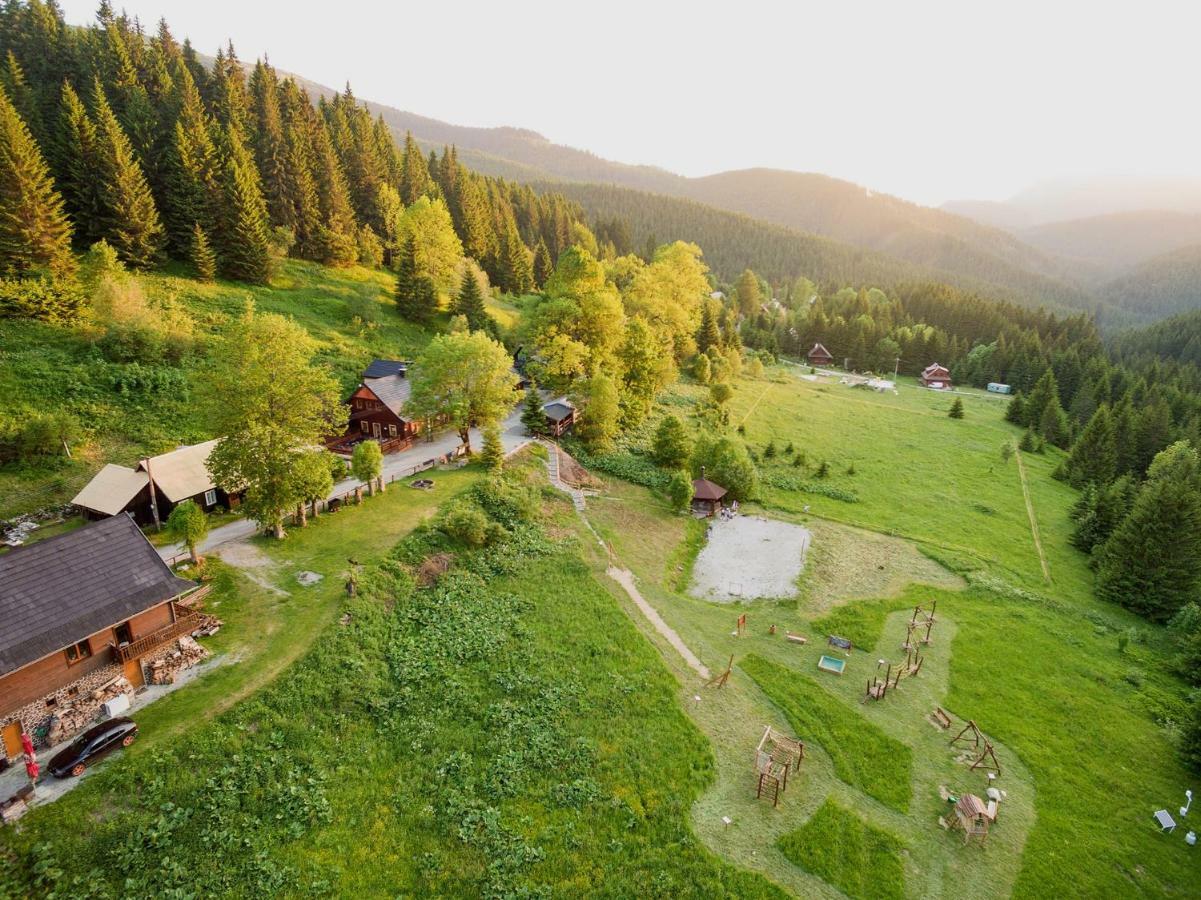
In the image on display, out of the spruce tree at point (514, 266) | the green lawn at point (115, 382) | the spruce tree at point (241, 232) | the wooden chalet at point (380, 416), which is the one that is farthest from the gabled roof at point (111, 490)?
the spruce tree at point (514, 266)

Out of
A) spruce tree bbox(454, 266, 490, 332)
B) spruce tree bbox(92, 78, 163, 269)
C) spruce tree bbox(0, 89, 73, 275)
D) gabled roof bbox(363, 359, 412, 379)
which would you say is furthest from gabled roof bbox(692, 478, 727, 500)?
spruce tree bbox(92, 78, 163, 269)

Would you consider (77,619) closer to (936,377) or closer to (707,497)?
(707,497)

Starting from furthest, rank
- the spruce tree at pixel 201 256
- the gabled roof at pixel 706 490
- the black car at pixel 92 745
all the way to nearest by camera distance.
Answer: the spruce tree at pixel 201 256, the gabled roof at pixel 706 490, the black car at pixel 92 745

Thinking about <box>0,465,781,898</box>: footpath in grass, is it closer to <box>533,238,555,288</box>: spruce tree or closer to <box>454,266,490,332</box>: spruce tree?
<box>454,266,490,332</box>: spruce tree

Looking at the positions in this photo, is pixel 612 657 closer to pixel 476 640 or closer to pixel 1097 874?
pixel 476 640

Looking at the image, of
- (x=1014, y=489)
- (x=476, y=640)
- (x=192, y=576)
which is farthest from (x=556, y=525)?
(x=1014, y=489)

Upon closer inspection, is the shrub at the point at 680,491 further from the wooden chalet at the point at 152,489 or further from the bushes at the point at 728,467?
the wooden chalet at the point at 152,489

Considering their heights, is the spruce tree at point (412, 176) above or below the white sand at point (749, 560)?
above

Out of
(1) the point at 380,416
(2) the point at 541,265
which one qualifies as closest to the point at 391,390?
(1) the point at 380,416
